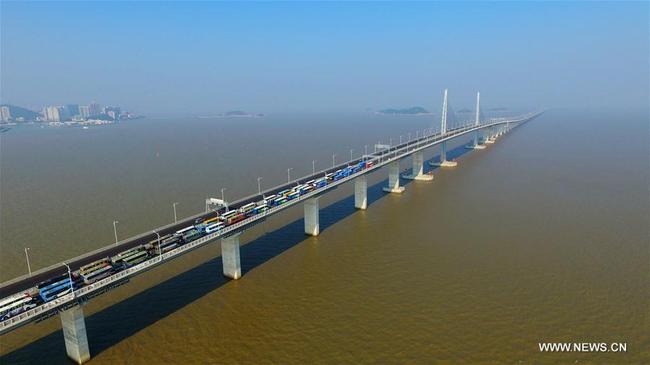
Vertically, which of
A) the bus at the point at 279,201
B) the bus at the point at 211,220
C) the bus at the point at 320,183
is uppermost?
the bus at the point at 320,183

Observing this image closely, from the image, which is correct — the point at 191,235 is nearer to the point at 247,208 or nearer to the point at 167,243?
the point at 167,243

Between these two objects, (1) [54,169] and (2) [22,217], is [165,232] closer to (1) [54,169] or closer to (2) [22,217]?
(2) [22,217]

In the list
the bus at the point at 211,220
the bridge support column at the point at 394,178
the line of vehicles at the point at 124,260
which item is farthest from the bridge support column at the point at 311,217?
the bridge support column at the point at 394,178

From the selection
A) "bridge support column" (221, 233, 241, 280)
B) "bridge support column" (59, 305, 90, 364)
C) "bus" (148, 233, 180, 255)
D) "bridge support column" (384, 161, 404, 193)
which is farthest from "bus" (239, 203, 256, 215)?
"bridge support column" (384, 161, 404, 193)

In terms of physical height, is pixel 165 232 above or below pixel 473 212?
above

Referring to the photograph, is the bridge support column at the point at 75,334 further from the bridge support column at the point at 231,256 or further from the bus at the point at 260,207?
the bus at the point at 260,207

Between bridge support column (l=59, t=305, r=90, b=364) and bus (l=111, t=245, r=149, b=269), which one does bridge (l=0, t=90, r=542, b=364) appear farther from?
bus (l=111, t=245, r=149, b=269)

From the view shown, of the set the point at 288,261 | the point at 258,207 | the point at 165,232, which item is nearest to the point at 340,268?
the point at 288,261
